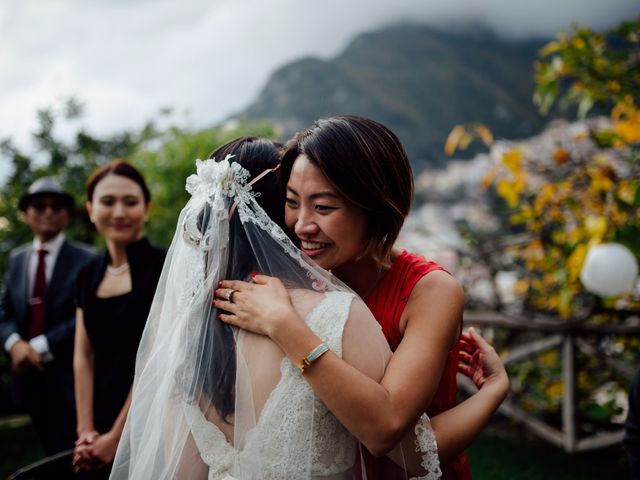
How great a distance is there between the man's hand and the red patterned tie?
179 millimetres

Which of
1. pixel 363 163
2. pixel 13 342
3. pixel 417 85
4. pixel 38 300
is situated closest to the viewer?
pixel 363 163

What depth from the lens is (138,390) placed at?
5.56 ft

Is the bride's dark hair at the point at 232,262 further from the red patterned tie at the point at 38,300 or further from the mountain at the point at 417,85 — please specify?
the mountain at the point at 417,85

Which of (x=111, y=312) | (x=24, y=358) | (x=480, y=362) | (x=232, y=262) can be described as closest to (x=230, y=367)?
(x=232, y=262)

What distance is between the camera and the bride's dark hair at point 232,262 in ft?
4.84

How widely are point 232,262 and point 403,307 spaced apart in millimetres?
579

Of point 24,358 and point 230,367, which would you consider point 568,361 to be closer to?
point 230,367

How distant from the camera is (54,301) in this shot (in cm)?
385

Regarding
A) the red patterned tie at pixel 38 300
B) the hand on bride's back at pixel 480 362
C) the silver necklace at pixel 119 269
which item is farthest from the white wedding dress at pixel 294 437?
the red patterned tie at pixel 38 300

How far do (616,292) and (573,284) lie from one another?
0.97 metres

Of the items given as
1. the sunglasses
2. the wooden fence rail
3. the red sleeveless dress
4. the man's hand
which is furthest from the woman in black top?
the wooden fence rail

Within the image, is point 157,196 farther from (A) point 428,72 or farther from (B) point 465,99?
(A) point 428,72

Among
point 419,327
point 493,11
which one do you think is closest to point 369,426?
point 419,327

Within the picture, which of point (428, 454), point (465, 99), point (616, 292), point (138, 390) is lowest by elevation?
point (465, 99)
